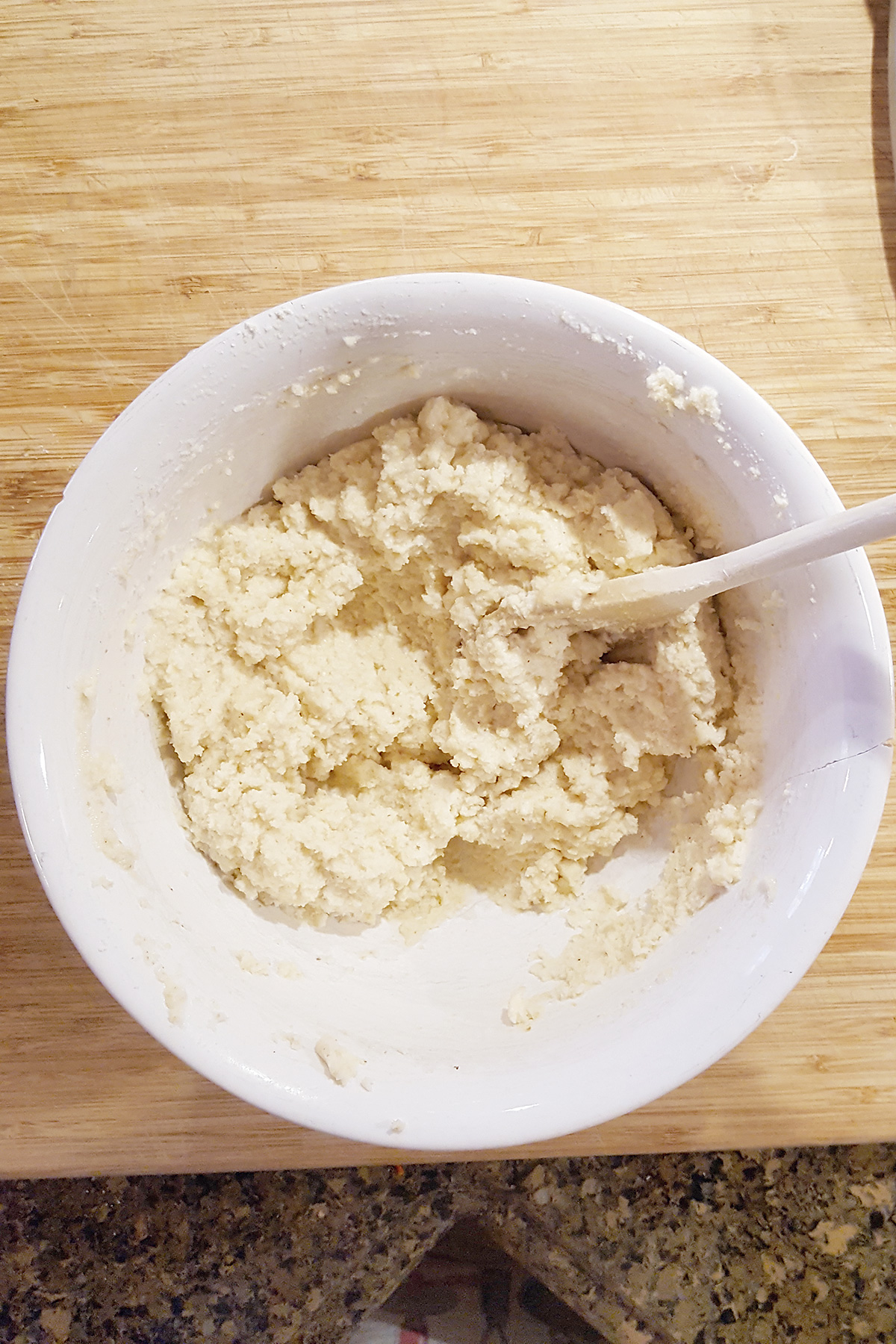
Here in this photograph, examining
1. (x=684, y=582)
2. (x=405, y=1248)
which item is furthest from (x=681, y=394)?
(x=405, y=1248)

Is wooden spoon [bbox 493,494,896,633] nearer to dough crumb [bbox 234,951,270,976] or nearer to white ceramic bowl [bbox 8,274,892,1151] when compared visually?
white ceramic bowl [bbox 8,274,892,1151]

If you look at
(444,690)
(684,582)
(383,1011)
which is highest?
(684,582)

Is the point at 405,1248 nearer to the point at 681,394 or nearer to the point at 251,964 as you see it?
the point at 251,964

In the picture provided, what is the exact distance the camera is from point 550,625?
2.78ft

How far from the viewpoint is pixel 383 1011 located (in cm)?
84

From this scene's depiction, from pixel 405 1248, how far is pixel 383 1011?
56 centimetres

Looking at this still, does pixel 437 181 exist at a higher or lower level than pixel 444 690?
higher

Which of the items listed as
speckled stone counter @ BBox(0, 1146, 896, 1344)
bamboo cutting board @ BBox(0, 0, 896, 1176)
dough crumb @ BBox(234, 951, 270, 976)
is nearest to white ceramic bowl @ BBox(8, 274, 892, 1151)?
dough crumb @ BBox(234, 951, 270, 976)

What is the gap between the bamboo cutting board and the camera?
3.07 ft

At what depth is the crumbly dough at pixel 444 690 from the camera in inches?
32.9

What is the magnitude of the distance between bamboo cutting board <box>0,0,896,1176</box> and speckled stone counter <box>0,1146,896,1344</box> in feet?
2.01

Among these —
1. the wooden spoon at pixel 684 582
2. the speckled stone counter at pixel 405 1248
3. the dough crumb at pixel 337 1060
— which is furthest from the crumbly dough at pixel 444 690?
the speckled stone counter at pixel 405 1248

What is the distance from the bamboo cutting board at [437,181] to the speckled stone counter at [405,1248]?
0.61m

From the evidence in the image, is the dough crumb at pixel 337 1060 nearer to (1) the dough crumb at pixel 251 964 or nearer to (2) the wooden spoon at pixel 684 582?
(1) the dough crumb at pixel 251 964
